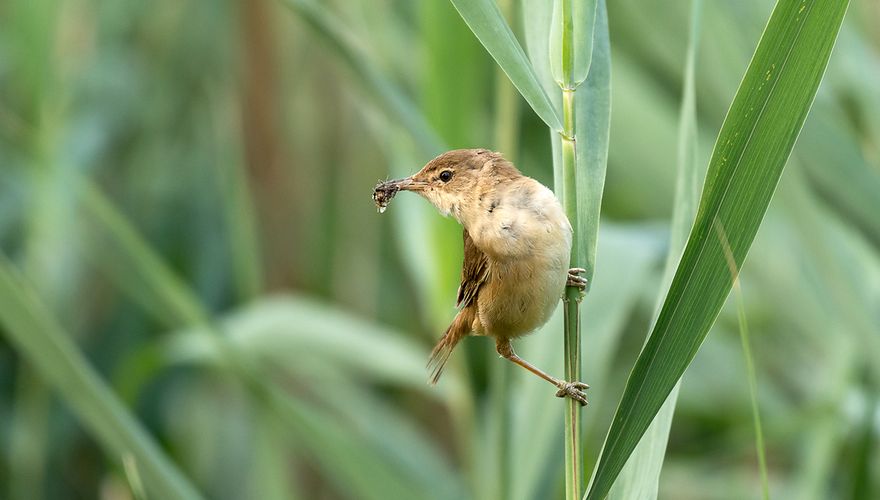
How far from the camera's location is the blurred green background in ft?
6.59

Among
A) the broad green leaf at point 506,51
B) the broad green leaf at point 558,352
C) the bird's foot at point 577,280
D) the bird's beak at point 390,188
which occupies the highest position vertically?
the broad green leaf at point 506,51

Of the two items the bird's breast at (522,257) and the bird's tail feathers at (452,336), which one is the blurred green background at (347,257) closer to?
the bird's tail feathers at (452,336)

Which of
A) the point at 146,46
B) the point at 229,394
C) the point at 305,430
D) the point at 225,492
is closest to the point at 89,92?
the point at 146,46

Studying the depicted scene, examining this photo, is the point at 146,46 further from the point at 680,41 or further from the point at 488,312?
the point at 488,312

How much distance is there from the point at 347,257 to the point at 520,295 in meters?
2.54

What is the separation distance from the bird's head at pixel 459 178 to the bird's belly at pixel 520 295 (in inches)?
4.5

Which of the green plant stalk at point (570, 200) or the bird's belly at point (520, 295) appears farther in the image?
the bird's belly at point (520, 295)

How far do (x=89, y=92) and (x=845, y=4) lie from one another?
9.49ft

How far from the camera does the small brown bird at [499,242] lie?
1310mm

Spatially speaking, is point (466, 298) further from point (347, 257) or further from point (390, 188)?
point (347, 257)


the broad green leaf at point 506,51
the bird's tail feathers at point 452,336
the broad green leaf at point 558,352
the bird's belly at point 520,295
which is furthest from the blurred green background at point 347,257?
the broad green leaf at point 506,51

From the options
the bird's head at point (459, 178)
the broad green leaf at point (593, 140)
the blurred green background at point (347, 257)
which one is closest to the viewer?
the broad green leaf at point (593, 140)

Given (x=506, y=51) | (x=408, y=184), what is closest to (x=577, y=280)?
(x=506, y=51)

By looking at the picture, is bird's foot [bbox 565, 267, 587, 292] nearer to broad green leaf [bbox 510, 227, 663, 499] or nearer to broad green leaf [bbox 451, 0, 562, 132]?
broad green leaf [bbox 451, 0, 562, 132]
